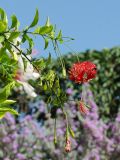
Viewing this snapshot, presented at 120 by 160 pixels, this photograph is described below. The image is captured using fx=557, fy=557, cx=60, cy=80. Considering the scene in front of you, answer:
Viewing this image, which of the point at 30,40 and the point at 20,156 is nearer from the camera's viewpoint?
the point at 30,40

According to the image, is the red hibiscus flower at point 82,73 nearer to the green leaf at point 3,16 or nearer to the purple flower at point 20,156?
the green leaf at point 3,16

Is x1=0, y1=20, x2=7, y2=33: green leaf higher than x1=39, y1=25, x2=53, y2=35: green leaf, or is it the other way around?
x1=0, y1=20, x2=7, y2=33: green leaf

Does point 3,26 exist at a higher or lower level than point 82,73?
higher

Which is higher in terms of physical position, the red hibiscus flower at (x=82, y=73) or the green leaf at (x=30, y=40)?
the green leaf at (x=30, y=40)

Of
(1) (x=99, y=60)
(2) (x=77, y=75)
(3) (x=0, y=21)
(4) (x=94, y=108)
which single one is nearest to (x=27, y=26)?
(3) (x=0, y=21)

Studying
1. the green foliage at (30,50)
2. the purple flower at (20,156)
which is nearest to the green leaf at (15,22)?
the green foliage at (30,50)

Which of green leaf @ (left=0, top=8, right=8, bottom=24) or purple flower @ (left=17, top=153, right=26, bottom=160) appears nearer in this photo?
green leaf @ (left=0, top=8, right=8, bottom=24)

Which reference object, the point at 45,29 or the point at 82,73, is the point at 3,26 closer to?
the point at 45,29

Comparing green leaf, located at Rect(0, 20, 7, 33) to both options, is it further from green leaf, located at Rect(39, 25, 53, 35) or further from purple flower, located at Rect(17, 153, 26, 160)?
purple flower, located at Rect(17, 153, 26, 160)

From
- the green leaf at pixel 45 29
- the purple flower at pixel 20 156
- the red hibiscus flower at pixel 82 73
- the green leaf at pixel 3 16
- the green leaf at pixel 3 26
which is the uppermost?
the green leaf at pixel 3 16

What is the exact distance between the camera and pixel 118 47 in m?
8.96

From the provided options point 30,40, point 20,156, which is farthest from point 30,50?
point 20,156

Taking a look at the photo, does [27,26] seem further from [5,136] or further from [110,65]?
[110,65]

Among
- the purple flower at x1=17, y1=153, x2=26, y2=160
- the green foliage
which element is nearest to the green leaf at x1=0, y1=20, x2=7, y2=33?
the green foliage
